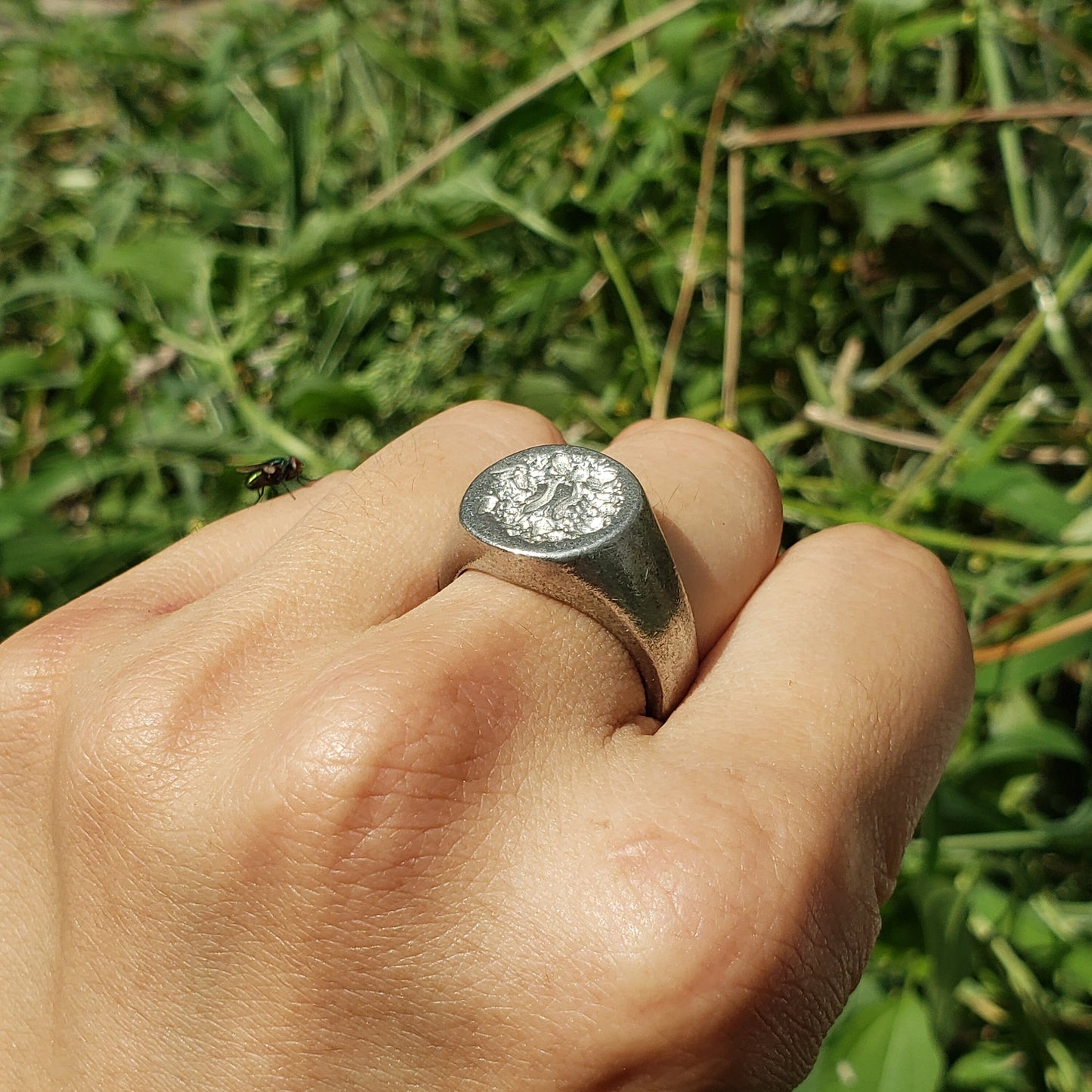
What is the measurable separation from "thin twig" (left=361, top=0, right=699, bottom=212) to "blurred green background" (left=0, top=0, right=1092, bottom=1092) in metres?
0.01

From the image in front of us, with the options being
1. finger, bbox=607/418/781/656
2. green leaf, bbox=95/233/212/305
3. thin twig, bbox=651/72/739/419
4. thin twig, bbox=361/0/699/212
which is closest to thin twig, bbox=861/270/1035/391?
thin twig, bbox=651/72/739/419

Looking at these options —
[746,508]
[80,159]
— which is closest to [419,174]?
[80,159]

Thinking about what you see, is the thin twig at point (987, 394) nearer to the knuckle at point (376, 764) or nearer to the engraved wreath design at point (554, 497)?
the engraved wreath design at point (554, 497)

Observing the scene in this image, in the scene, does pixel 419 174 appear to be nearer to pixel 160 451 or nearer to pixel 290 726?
pixel 160 451

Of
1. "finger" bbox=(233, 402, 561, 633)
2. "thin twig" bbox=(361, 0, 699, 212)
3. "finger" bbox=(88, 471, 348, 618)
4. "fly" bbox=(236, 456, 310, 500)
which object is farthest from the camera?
"thin twig" bbox=(361, 0, 699, 212)

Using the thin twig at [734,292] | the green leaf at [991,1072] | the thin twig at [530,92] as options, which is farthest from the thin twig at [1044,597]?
the thin twig at [530,92]

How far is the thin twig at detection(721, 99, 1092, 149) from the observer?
1929 mm

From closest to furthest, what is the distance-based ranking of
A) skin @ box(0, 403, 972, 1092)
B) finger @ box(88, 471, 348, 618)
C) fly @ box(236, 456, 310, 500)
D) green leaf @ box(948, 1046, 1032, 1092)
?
skin @ box(0, 403, 972, 1092), finger @ box(88, 471, 348, 618), fly @ box(236, 456, 310, 500), green leaf @ box(948, 1046, 1032, 1092)

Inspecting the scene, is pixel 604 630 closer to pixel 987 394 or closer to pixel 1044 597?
pixel 1044 597

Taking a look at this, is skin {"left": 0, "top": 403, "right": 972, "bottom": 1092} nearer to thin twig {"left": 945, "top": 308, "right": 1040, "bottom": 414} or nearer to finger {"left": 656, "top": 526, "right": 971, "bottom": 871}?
finger {"left": 656, "top": 526, "right": 971, "bottom": 871}

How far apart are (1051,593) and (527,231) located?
3.93ft

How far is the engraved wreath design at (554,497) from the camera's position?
0.98 meters

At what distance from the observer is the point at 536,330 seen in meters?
2.10

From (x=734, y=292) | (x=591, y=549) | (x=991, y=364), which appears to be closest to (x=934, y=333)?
(x=991, y=364)
